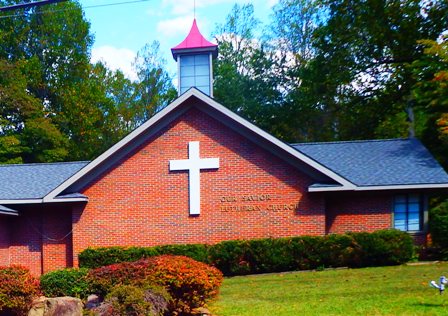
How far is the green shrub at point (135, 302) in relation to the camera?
10195 mm

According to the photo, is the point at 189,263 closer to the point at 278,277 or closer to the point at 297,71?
the point at 278,277

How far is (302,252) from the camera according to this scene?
61.2ft

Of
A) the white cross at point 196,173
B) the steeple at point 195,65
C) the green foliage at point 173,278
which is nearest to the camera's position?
the green foliage at point 173,278

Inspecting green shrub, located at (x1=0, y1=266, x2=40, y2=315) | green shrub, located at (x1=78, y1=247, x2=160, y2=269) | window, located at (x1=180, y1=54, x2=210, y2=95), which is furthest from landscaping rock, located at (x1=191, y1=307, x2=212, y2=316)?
window, located at (x1=180, y1=54, x2=210, y2=95)

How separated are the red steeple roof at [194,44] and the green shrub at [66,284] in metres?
11.8

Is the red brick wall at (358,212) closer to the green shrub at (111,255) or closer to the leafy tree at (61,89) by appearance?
the green shrub at (111,255)

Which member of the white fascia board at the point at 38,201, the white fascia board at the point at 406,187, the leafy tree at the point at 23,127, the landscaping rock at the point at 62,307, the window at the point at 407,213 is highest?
the leafy tree at the point at 23,127

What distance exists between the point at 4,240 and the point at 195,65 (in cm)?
988

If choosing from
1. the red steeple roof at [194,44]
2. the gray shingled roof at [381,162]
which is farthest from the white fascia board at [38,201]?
the gray shingled roof at [381,162]

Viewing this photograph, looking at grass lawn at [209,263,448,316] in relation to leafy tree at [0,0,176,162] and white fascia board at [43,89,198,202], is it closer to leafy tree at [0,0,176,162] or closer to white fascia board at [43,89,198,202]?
white fascia board at [43,89,198,202]

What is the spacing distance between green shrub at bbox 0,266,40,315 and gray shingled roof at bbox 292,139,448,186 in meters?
11.7

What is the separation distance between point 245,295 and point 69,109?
3410 cm

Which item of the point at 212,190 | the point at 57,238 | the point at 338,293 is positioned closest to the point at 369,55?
the point at 212,190

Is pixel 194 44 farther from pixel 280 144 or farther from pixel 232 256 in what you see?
pixel 232 256
